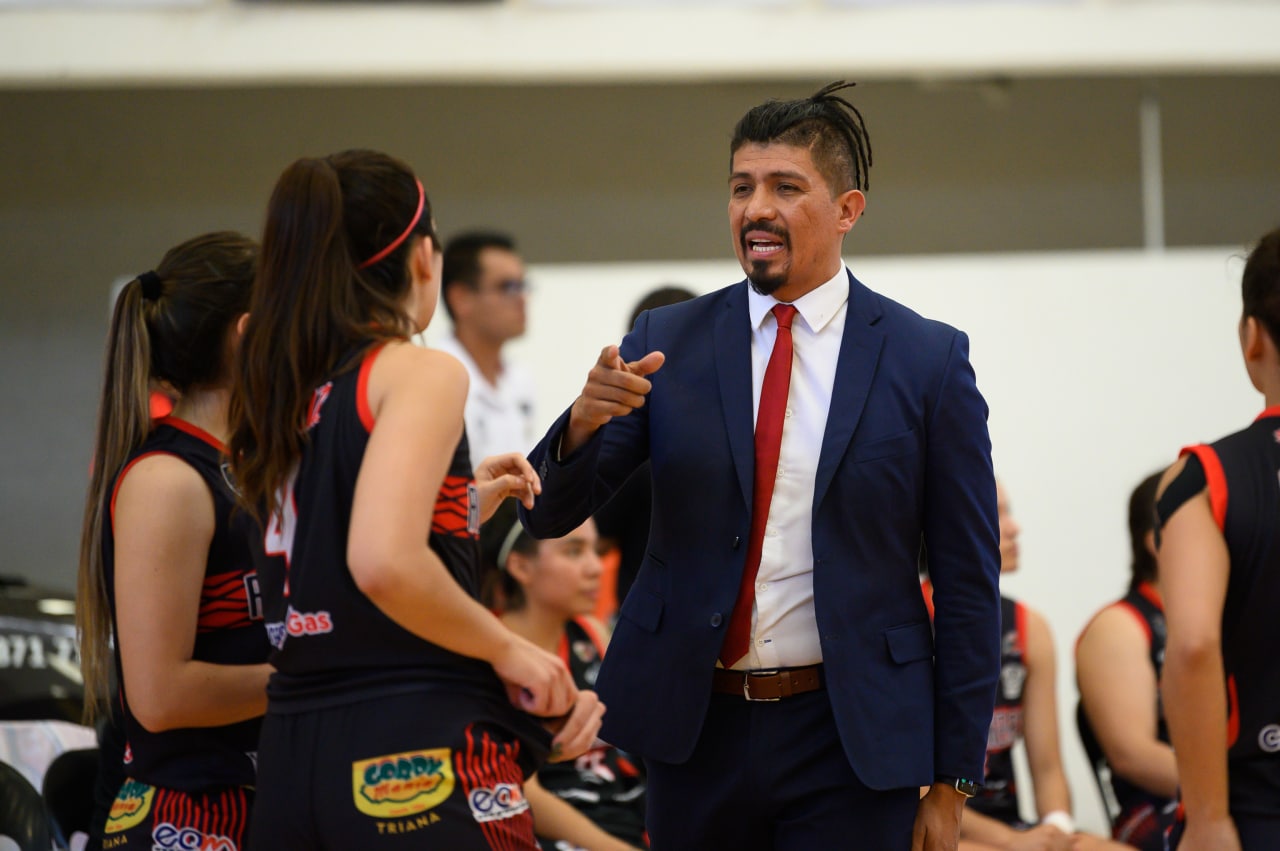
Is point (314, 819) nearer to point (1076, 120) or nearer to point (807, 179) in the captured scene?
point (807, 179)

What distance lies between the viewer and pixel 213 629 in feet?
6.99

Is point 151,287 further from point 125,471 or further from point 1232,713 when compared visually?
point 1232,713

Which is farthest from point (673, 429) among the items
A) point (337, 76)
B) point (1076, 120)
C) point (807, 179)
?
point (1076, 120)

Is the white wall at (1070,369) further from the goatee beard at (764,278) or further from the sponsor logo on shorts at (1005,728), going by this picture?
the goatee beard at (764,278)

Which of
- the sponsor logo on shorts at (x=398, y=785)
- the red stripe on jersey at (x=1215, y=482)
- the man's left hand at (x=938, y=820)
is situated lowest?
the man's left hand at (x=938, y=820)

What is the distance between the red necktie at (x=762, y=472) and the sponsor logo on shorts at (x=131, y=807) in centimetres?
86

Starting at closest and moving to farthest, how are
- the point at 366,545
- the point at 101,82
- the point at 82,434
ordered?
the point at 366,545 → the point at 101,82 → the point at 82,434

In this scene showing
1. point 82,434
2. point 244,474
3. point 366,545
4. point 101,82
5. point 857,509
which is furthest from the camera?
point 82,434

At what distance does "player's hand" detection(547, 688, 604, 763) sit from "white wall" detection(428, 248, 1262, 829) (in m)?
3.42

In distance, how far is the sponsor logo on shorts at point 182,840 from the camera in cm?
206

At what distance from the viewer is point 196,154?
7.06 m

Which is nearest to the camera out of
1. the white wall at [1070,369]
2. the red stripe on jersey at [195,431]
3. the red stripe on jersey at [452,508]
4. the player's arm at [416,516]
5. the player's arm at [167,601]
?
the player's arm at [416,516]

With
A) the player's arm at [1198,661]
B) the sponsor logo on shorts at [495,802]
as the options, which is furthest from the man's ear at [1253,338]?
the sponsor logo on shorts at [495,802]

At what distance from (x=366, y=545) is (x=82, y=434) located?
5.86 metres
